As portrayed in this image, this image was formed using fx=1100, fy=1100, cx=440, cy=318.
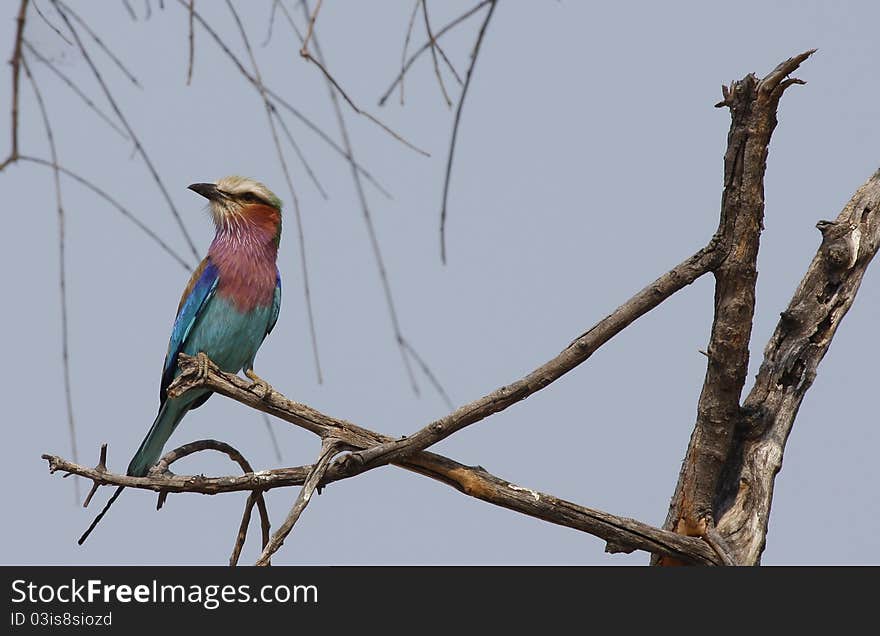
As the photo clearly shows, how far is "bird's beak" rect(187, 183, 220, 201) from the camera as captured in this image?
5152mm

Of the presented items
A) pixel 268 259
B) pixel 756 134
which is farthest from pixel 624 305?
pixel 268 259

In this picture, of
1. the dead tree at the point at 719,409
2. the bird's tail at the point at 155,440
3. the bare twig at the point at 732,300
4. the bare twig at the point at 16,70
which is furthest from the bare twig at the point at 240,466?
the bare twig at the point at 16,70

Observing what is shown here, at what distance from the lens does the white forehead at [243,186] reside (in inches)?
202

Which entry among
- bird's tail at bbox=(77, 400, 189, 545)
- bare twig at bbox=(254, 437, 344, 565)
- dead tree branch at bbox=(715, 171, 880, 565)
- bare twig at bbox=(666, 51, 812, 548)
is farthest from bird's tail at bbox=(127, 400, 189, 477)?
dead tree branch at bbox=(715, 171, 880, 565)

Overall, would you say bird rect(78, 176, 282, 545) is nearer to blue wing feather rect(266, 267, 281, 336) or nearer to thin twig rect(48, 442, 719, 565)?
blue wing feather rect(266, 267, 281, 336)

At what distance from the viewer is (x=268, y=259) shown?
510 centimetres

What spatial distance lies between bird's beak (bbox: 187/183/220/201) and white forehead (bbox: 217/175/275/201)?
3 centimetres

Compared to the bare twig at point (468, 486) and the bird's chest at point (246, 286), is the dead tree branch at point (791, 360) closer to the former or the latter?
the bare twig at point (468, 486)

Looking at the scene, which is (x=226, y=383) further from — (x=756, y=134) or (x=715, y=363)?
(x=756, y=134)

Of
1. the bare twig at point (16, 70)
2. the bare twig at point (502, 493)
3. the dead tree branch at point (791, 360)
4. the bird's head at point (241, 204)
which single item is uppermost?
the bird's head at point (241, 204)
